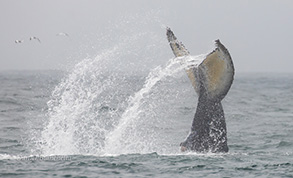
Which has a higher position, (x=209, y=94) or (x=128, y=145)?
(x=209, y=94)

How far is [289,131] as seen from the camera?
1805 centimetres

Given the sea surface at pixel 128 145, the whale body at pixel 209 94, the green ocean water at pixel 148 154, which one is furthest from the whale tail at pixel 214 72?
the green ocean water at pixel 148 154

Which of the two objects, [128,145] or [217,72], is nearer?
[217,72]

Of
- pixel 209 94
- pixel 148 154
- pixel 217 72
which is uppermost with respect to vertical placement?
pixel 217 72

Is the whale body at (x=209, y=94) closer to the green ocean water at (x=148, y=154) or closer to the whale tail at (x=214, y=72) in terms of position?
the whale tail at (x=214, y=72)

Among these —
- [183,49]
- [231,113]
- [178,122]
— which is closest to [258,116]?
[231,113]

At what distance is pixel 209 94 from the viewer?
34.2ft

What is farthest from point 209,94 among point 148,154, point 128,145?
point 128,145

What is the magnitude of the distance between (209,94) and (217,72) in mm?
562

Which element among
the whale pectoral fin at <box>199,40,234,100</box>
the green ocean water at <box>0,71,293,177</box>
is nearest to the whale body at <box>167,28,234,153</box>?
the whale pectoral fin at <box>199,40,234,100</box>

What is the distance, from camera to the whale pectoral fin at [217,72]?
9828 mm

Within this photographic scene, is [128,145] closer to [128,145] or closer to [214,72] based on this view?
[128,145]

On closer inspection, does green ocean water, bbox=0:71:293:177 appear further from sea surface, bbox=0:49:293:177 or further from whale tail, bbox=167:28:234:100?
whale tail, bbox=167:28:234:100

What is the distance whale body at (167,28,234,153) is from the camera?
9898 mm
